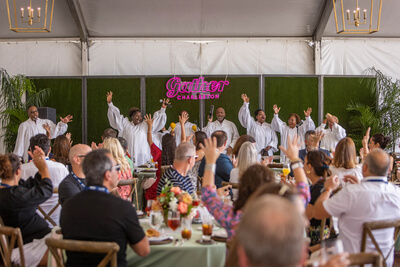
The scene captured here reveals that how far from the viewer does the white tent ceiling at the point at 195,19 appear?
411 inches

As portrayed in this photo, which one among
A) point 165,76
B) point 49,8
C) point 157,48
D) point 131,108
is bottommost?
point 131,108

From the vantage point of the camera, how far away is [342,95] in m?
10.6

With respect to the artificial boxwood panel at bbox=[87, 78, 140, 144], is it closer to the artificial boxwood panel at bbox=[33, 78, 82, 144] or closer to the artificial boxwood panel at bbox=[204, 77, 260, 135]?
the artificial boxwood panel at bbox=[33, 78, 82, 144]

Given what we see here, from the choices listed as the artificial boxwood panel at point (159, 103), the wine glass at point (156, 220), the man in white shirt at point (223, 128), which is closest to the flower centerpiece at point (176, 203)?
the wine glass at point (156, 220)

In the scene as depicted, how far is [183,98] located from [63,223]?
8046 millimetres

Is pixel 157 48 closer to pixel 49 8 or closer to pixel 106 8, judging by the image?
pixel 106 8

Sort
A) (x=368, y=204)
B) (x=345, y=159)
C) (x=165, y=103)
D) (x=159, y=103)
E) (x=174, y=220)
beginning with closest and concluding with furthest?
(x=368, y=204), (x=174, y=220), (x=345, y=159), (x=165, y=103), (x=159, y=103)

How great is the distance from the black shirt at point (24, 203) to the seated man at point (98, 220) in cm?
87

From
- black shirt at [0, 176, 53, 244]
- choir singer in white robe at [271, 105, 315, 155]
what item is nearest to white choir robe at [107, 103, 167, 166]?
choir singer in white robe at [271, 105, 315, 155]

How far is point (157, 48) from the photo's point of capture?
11375 mm

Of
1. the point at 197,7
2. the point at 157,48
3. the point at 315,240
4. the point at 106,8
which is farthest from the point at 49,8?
the point at 315,240

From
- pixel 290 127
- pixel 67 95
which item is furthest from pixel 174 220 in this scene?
pixel 67 95

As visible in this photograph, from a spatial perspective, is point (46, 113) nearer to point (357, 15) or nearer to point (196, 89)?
point (196, 89)

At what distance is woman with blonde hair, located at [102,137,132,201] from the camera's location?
5000mm
